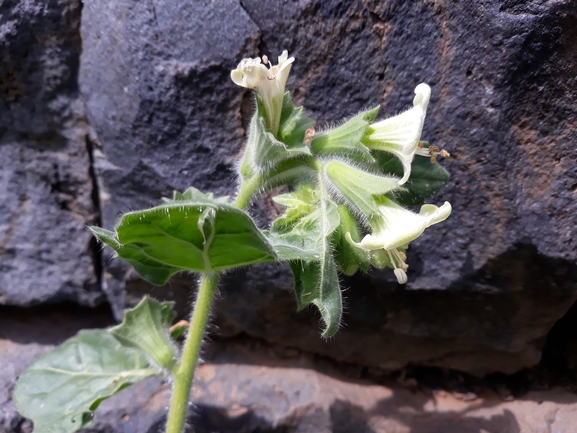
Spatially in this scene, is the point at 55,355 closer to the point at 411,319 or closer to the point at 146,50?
the point at 146,50

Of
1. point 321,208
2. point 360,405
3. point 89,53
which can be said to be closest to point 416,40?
point 321,208

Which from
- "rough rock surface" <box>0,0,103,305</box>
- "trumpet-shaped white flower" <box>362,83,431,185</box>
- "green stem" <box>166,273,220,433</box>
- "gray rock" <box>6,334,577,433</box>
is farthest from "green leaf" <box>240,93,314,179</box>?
"gray rock" <box>6,334,577,433</box>

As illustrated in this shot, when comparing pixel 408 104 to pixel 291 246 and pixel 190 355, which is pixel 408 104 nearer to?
pixel 291 246

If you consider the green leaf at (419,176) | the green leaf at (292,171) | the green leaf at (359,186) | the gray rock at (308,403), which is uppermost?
the green leaf at (419,176)

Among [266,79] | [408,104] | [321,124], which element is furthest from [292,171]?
[408,104]

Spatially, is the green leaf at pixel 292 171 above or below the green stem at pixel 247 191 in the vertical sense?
above

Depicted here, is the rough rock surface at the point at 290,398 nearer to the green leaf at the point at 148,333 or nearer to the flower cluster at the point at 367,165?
the green leaf at the point at 148,333

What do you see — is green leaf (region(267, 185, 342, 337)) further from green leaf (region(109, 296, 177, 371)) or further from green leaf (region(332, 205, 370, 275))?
green leaf (region(109, 296, 177, 371))

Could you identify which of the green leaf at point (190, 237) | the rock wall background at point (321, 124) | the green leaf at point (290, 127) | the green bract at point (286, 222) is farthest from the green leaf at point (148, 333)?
the green leaf at point (290, 127)
